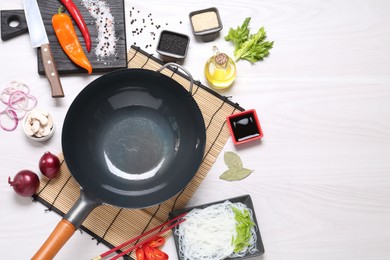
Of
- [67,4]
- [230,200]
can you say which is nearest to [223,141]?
[230,200]

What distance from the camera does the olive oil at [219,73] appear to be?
1.35m

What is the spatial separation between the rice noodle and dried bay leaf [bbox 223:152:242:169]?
0.12 metres

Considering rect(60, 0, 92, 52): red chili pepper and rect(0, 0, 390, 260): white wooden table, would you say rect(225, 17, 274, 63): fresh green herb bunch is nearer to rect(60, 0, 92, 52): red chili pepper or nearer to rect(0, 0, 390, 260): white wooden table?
rect(0, 0, 390, 260): white wooden table

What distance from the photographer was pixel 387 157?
143 cm

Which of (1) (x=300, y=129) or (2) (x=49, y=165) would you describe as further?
(1) (x=300, y=129)

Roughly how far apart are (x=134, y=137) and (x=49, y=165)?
255 mm

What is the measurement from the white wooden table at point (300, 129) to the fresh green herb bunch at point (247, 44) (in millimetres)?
28

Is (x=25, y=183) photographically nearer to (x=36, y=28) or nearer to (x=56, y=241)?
(x=56, y=241)

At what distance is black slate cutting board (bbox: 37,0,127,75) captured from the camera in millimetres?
1371

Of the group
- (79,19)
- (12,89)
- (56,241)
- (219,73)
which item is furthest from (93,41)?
(56,241)

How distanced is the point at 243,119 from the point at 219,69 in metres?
0.17

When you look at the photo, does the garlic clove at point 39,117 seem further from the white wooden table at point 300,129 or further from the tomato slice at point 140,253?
the tomato slice at point 140,253

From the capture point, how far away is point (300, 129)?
4.66ft

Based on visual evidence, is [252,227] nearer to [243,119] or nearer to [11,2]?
[243,119]
